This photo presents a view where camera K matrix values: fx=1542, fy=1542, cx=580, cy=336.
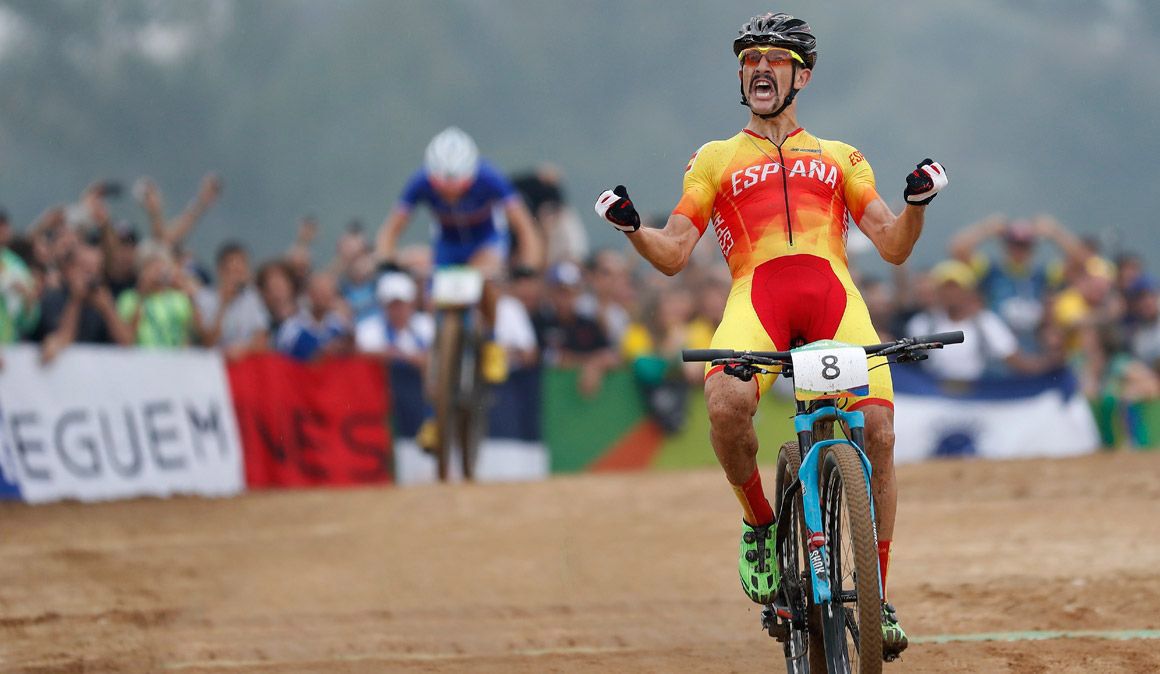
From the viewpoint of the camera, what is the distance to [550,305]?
16.8 m

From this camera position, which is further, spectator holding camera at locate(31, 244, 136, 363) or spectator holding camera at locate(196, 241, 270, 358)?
spectator holding camera at locate(196, 241, 270, 358)

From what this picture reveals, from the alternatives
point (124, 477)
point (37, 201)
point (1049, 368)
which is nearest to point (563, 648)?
point (124, 477)

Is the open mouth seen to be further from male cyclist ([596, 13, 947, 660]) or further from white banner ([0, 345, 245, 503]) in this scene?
white banner ([0, 345, 245, 503])

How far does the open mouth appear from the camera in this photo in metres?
6.26

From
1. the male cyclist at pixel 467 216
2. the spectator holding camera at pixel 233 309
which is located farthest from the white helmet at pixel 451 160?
the spectator holding camera at pixel 233 309

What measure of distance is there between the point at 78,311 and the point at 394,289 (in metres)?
3.15

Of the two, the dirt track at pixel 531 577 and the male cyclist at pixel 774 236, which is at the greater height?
the male cyclist at pixel 774 236

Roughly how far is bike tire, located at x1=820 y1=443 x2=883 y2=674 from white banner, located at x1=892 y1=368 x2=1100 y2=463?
1024 centimetres

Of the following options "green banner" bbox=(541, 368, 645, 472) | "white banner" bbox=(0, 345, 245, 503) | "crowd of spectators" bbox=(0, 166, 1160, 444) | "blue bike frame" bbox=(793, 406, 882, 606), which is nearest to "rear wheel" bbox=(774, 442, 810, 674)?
"blue bike frame" bbox=(793, 406, 882, 606)

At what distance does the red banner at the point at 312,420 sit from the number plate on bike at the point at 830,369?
10063 mm

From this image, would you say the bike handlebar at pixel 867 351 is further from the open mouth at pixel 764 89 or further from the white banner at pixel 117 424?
the white banner at pixel 117 424

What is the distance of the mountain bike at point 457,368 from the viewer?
42.4 feet

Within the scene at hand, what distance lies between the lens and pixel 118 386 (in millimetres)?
13477

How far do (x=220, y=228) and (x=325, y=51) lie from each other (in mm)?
3334
